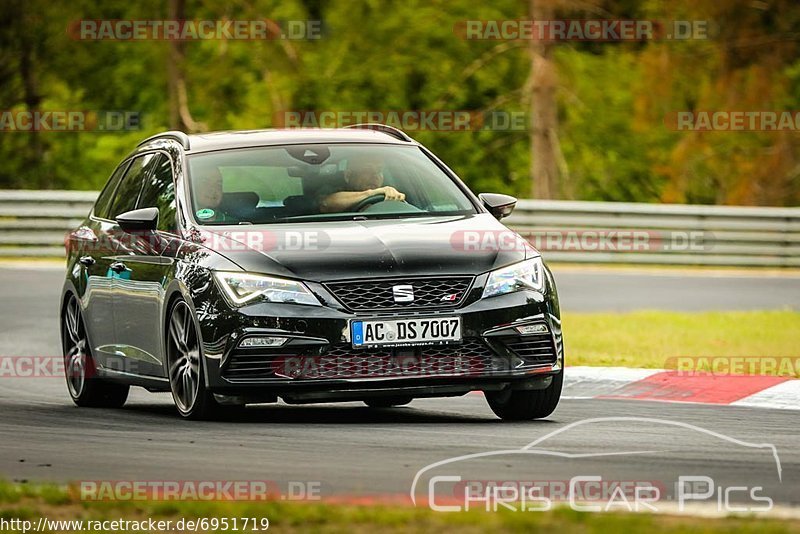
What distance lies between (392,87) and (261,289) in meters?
33.6

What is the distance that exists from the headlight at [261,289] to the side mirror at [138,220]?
1.11m

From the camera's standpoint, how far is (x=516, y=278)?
965 centimetres

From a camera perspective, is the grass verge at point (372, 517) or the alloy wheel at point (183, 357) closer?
the grass verge at point (372, 517)

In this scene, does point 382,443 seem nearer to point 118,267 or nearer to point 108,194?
point 118,267

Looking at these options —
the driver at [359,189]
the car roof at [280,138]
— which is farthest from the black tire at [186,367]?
the car roof at [280,138]

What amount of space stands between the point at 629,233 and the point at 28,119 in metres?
16.5

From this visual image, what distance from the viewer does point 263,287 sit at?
369 inches

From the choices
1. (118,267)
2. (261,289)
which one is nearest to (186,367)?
(261,289)

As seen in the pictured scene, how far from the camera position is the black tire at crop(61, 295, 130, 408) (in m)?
11.6

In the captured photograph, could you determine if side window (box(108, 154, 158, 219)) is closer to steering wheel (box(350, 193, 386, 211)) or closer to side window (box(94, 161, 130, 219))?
side window (box(94, 161, 130, 219))

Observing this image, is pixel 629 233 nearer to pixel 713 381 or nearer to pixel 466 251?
pixel 713 381

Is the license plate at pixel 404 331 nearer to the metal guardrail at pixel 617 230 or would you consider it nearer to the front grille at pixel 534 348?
the front grille at pixel 534 348

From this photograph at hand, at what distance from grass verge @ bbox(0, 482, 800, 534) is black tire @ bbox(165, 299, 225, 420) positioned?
110 inches

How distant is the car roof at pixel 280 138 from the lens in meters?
10.9
